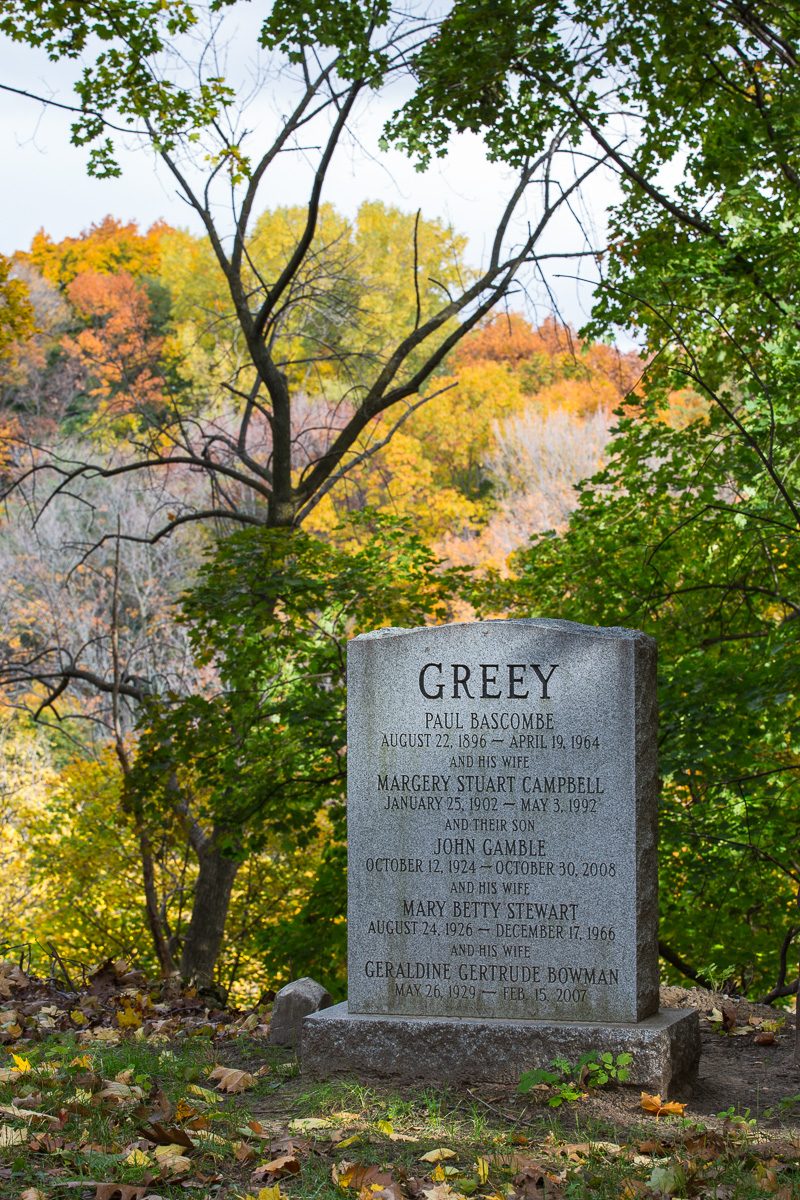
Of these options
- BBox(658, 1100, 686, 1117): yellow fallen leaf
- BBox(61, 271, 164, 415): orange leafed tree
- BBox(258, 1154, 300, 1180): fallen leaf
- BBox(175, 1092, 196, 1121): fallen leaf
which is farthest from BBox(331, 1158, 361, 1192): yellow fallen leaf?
BBox(61, 271, 164, 415): orange leafed tree

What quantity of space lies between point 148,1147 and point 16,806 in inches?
600

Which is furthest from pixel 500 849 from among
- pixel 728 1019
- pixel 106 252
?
pixel 106 252

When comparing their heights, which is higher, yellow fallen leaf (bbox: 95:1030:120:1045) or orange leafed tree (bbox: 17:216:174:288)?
orange leafed tree (bbox: 17:216:174:288)

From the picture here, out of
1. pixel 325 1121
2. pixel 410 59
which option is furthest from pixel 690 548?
pixel 325 1121

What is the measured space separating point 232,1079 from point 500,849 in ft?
4.67

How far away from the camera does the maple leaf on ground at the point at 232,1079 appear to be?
435 centimetres

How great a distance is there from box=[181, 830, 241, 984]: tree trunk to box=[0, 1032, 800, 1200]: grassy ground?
19.7 feet

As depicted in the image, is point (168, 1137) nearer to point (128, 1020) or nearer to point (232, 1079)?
point (232, 1079)

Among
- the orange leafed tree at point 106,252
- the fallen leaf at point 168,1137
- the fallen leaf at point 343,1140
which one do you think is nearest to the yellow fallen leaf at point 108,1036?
the fallen leaf at point 168,1137

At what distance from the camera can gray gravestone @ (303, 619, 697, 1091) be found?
4.46 meters

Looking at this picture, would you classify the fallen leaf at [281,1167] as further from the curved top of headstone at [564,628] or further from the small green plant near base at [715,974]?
the small green plant near base at [715,974]

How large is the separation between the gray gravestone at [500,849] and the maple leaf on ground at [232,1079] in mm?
288

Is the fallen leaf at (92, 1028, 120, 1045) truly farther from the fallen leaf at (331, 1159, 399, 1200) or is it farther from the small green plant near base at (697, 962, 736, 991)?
the small green plant near base at (697, 962, 736, 991)

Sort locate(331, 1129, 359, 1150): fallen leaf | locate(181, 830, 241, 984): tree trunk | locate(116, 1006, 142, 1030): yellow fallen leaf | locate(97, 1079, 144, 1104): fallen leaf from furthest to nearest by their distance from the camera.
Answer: locate(181, 830, 241, 984): tree trunk < locate(116, 1006, 142, 1030): yellow fallen leaf < locate(97, 1079, 144, 1104): fallen leaf < locate(331, 1129, 359, 1150): fallen leaf
